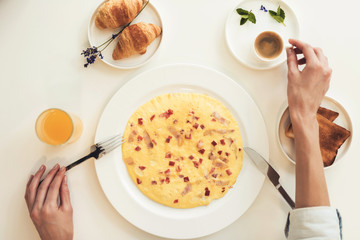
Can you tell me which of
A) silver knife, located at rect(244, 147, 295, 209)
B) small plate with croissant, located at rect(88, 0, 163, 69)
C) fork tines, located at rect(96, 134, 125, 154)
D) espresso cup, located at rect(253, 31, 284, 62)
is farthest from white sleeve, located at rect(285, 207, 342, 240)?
small plate with croissant, located at rect(88, 0, 163, 69)

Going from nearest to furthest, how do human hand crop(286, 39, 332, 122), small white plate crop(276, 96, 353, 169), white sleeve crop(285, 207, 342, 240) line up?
white sleeve crop(285, 207, 342, 240), human hand crop(286, 39, 332, 122), small white plate crop(276, 96, 353, 169)

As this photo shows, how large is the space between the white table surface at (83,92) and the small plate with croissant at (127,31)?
44mm

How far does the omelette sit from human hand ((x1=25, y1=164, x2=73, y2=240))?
302 mm

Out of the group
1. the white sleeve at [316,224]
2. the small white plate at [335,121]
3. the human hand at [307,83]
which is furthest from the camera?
the small white plate at [335,121]

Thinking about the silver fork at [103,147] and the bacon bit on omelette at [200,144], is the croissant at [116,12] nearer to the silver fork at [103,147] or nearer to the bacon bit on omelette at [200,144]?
the silver fork at [103,147]

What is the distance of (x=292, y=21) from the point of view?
129cm

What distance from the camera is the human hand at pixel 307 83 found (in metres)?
1.16

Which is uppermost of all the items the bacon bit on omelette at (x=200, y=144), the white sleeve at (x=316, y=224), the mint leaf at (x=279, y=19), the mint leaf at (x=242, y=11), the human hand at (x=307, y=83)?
the mint leaf at (x=242, y=11)

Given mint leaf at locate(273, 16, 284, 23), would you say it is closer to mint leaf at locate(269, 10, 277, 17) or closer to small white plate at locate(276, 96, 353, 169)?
mint leaf at locate(269, 10, 277, 17)

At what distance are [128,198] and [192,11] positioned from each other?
0.88 metres

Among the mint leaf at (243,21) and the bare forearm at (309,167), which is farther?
the mint leaf at (243,21)

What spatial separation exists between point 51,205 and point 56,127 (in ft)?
1.11

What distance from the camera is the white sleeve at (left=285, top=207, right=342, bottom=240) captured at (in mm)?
1025

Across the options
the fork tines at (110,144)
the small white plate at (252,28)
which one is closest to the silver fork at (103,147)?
the fork tines at (110,144)
